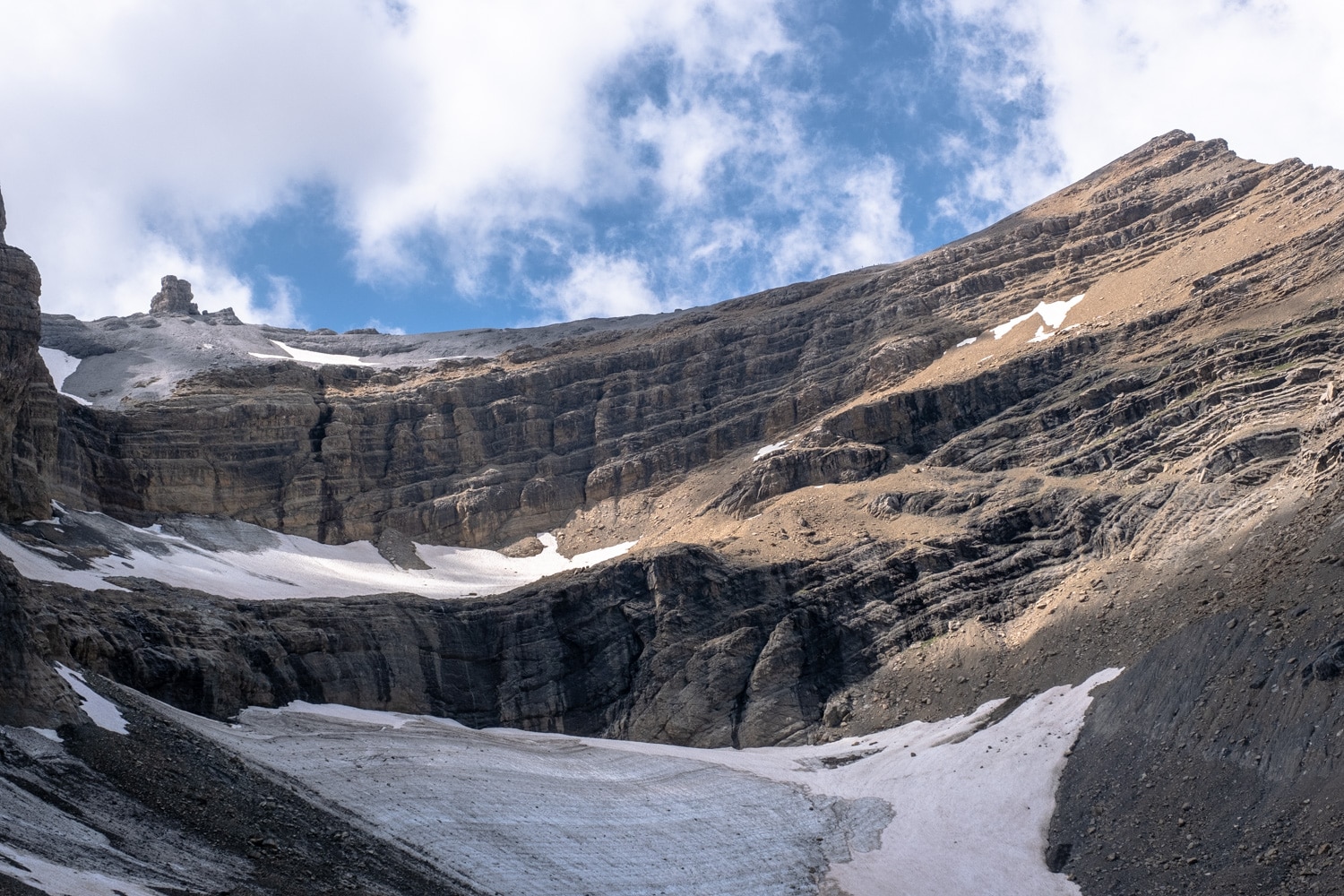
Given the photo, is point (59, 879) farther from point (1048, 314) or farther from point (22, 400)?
point (1048, 314)

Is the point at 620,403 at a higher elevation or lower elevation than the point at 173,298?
lower

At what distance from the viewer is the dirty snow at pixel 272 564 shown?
168ft

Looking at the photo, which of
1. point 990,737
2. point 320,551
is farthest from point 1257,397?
point 320,551

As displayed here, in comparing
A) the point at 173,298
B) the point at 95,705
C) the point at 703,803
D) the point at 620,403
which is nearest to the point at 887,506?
the point at 703,803

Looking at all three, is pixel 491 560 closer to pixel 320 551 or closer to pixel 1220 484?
Result: pixel 320 551

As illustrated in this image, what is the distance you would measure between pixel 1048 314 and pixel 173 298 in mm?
88934

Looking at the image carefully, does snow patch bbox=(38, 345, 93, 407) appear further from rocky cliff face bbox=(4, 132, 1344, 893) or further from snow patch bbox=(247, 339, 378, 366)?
snow patch bbox=(247, 339, 378, 366)

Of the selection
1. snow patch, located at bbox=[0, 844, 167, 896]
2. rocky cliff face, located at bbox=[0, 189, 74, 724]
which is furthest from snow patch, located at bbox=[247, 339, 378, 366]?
snow patch, located at bbox=[0, 844, 167, 896]

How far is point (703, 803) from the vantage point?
1457 inches

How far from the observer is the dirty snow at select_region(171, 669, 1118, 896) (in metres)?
30.7

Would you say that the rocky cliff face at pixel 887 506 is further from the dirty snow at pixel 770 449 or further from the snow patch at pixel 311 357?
the snow patch at pixel 311 357

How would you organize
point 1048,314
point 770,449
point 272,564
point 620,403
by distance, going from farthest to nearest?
point 620,403
point 770,449
point 1048,314
point 272,564

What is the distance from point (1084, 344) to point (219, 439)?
5365cm

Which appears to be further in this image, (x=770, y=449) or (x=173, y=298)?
(x=173, y=298)
